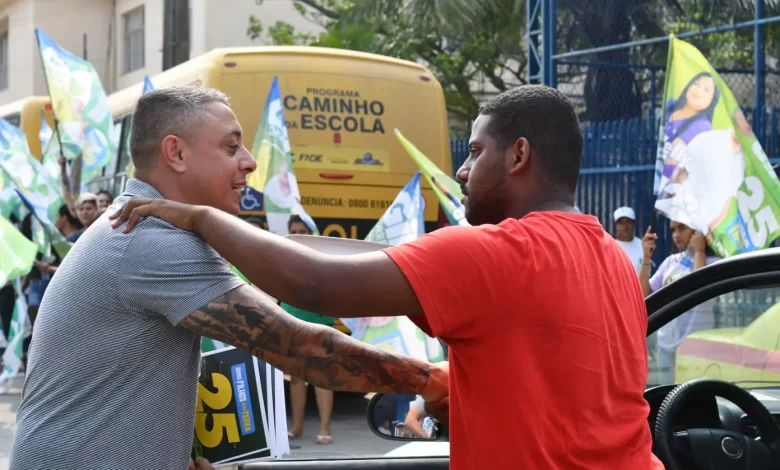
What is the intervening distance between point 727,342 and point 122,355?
1.96 metres

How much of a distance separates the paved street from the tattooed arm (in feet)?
14.9

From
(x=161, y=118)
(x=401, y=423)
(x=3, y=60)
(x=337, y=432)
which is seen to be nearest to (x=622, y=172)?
(x=337, y=432)

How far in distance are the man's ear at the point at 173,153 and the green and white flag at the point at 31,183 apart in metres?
8.36

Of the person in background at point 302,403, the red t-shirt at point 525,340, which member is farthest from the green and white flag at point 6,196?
the red t-shirt at point 525,340

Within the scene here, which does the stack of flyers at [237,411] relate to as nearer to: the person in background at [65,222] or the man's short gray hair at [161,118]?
the man's short gray hair at [161,118]

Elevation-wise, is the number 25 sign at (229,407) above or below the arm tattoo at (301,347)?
below

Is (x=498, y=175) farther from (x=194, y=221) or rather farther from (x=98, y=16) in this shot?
(x=98, y=16)

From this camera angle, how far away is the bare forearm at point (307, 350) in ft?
8.14

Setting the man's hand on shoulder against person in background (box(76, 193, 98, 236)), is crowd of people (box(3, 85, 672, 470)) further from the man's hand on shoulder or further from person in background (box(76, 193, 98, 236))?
person in background (box(76, 193, 98, 236))

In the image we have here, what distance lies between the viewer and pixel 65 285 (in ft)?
8.35

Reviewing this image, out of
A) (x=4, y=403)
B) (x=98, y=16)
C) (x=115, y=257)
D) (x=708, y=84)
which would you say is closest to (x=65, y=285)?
(x=115, y=257)

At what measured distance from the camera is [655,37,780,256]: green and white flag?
7.16 metres

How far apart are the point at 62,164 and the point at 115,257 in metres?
9.57

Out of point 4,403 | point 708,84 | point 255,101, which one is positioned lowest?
point 4,403
